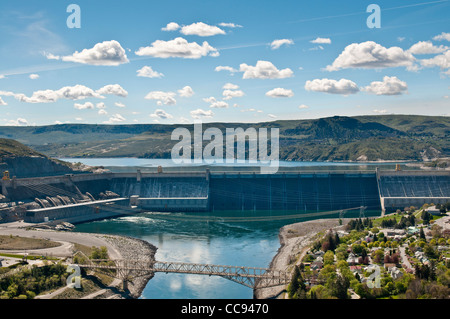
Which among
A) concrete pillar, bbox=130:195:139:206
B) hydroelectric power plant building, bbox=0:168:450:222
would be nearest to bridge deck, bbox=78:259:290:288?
hydroelectric power plant building, bbox=0:168:450:222

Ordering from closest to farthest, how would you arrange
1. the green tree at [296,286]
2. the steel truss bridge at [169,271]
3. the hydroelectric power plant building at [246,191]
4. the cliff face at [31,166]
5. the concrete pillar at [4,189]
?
the green tree at [296,286], the steel truss bridge at [169,271], the concrete pillar at [4,189], the hydroelectric power plant building at [246,191], the cliff face at [31,166]

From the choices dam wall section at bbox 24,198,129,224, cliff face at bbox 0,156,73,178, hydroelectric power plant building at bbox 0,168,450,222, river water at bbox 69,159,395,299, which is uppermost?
cliff face at bbox 0,156,73,178

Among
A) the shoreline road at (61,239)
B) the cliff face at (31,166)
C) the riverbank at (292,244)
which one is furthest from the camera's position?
the cliff face at (31,166)

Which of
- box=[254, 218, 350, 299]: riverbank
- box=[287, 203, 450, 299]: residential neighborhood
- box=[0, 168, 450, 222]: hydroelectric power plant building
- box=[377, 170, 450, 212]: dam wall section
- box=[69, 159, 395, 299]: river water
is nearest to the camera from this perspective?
box=[287, 203, 450, 299]: residential neighborhood

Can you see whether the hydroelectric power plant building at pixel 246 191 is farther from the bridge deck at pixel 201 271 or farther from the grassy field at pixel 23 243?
the bridge deck at pixel 201 271

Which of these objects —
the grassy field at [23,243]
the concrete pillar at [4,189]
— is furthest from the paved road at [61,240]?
the concrete pillar at [4,189]

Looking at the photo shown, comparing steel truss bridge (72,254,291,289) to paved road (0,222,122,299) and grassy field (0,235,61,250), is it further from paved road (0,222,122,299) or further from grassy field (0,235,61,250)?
grassy field (0,235,61,250)
